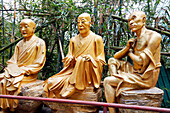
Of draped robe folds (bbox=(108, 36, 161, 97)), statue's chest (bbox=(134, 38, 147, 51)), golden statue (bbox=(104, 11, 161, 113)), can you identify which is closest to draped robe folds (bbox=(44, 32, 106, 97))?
golden statue (bbox=(104, 11, 161, 113))

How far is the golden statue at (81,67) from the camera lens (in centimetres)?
248

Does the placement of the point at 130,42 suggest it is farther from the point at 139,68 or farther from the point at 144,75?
the point at 144,75

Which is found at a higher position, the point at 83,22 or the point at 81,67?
the point at 83,22

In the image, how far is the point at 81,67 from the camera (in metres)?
2.49

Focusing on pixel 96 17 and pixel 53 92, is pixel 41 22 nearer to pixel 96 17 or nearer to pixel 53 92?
pixel 96 17

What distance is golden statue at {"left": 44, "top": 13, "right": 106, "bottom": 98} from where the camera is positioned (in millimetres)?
2484

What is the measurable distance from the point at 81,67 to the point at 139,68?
2.70ft

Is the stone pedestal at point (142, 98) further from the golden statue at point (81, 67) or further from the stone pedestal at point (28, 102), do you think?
the stone pedestal at point (28, 102)

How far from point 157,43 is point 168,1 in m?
2.15

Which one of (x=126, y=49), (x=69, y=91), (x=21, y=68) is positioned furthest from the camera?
(x=21, y=68)

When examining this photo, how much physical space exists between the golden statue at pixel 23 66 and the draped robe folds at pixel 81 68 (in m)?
0.46

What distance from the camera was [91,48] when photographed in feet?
9.09

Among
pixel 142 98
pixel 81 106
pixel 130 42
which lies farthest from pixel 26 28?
pixel 142 98

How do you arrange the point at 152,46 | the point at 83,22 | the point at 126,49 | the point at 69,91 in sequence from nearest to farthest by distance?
the point at 152,46 < the point at 69,91 < the point at 126,49 < the point at 83,22
